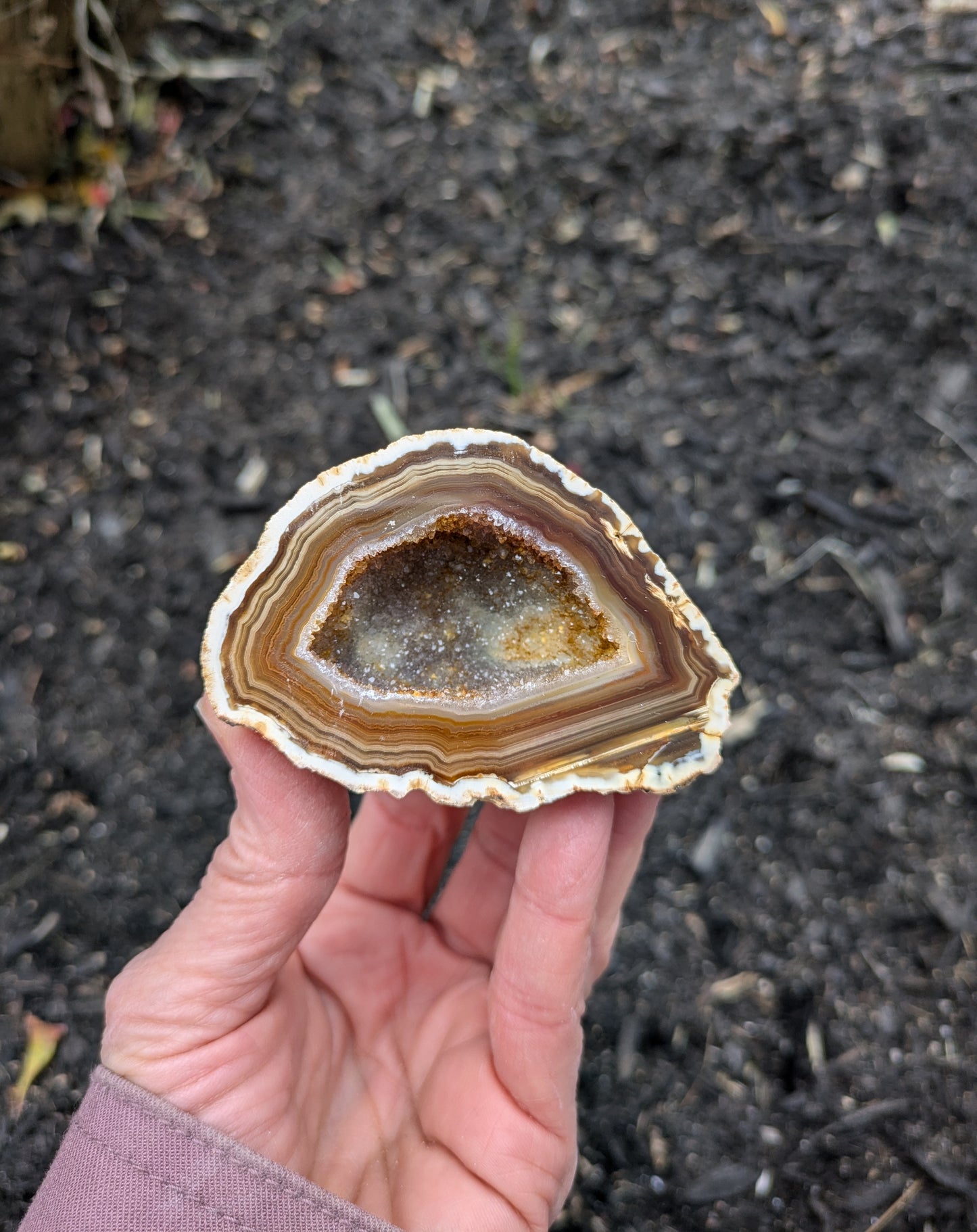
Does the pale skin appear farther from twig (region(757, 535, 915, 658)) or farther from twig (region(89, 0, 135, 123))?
twig (region(89, 0, 135, 123))

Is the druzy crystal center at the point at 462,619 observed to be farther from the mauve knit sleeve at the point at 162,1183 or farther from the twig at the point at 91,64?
the twig at the point at 91,64

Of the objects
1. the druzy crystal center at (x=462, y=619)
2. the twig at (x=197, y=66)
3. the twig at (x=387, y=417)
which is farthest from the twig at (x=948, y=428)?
the twig at (x=197, y=66)

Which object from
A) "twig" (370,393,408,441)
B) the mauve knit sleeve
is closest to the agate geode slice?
the mauve knit sleeve

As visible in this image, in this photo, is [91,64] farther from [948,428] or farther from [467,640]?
[948,428]

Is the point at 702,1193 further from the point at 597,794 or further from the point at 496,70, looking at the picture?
the point at 496,70

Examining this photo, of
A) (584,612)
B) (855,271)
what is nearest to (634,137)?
(855,271)
